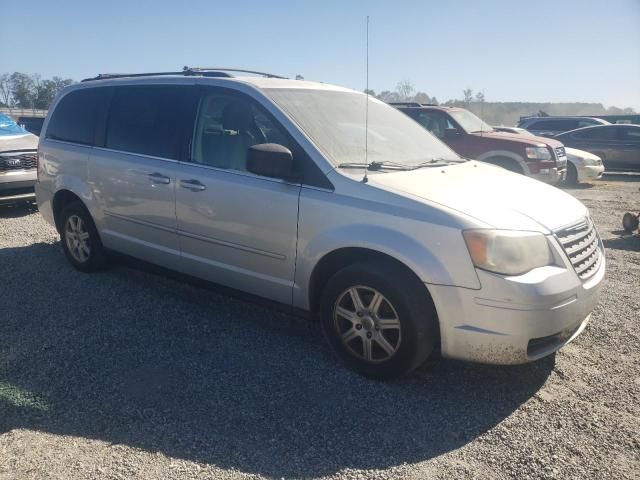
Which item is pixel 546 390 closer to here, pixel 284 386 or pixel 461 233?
pixel 461 233

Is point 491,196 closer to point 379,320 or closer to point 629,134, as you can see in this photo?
A: point 379,320

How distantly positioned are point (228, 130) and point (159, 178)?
70 cm

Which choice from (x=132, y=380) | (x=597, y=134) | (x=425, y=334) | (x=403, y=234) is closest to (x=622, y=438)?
(x=425, y=334)

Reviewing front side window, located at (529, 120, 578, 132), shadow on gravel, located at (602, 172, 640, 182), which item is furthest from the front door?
front side window, located at (529, 120, 578, 132)

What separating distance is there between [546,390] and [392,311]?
108 centimetres

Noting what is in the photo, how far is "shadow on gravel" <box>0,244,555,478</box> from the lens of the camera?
2.77 metres

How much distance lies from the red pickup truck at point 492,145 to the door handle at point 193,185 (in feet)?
23.1

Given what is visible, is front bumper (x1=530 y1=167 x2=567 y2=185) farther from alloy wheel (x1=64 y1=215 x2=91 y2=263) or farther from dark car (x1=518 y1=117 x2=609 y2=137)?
dark car (x1=518 y1=117 x2=609 y2=137)

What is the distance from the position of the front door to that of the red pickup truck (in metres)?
6.80

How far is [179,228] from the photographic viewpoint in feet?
14.0

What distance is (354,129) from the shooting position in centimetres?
404

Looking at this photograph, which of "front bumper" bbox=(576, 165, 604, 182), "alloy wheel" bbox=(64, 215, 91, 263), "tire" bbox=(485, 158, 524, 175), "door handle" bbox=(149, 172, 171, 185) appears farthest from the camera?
"front bumper" bbox=(576, 165, 604, 182)

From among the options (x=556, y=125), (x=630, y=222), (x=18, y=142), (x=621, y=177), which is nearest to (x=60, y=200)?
(x=18, y=142)

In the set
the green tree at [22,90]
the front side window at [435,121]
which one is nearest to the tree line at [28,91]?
the green tree at [22,90]
